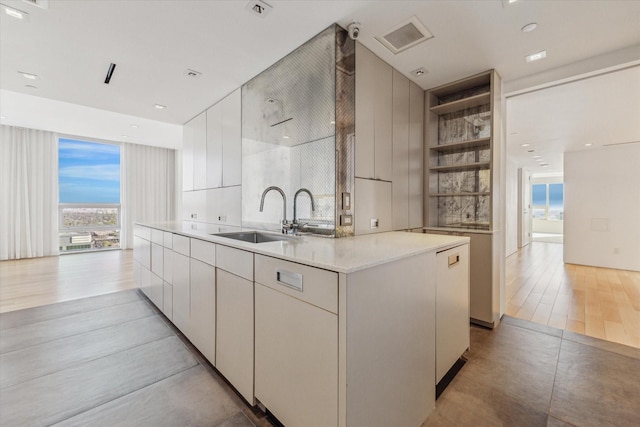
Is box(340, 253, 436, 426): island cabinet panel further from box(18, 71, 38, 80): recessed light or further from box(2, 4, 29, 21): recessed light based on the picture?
box(18, 71, 38, 80): recessed light

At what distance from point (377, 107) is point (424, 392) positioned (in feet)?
7.10

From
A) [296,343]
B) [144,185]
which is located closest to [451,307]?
[296,343]

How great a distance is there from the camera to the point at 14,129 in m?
5.47

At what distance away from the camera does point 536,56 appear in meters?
2.32

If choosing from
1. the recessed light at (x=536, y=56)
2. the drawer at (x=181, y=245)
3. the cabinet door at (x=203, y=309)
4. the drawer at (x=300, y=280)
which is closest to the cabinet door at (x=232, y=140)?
the drawer at (x=181, y=245)

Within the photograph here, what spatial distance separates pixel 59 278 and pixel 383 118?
5.39 m

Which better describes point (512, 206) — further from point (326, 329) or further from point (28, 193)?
point (28, 193)

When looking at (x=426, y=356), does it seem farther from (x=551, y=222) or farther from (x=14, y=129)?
(x=551, y=222)

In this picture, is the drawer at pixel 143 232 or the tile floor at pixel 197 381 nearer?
the tile floor at pixel 197 381

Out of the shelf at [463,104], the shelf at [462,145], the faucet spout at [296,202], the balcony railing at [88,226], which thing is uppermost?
the shelf at [463,104]

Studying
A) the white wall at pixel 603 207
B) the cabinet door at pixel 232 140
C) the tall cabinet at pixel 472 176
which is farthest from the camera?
the white wall at pixel 603 207

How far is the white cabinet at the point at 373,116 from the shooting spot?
221cm

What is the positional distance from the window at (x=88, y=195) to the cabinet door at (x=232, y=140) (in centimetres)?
532

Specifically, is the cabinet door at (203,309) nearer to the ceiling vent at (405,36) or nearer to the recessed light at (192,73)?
the recessed light at (192,73)
